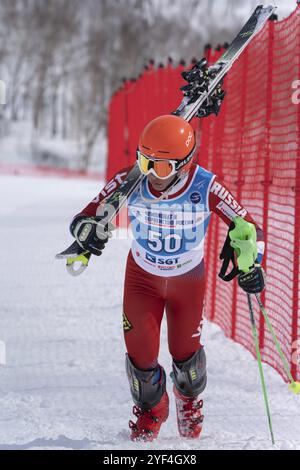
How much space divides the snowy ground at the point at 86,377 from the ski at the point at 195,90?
43.0 inches

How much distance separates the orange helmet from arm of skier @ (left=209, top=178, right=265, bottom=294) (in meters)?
0.25

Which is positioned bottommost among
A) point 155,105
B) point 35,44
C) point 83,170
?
point 83,170

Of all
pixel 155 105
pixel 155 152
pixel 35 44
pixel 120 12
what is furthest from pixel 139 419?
pixel 120 12

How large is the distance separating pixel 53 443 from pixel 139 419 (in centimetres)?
50

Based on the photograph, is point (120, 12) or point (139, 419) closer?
point (139, 419)

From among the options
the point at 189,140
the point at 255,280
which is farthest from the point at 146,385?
the point at 189,140

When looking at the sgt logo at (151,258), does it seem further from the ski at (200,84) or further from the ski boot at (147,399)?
the ski at (200,84)

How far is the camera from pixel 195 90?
4070 mm

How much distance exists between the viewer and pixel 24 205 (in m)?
16.4

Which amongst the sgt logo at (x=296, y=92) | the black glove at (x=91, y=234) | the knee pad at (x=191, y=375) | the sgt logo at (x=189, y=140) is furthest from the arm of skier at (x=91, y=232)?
the sgt logo at (x=296, y=92)

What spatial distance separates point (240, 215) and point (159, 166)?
1.70 feet

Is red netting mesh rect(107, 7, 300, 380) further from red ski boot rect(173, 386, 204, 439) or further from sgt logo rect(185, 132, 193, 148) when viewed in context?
sgt logo rect(185, 132, 193, 148)

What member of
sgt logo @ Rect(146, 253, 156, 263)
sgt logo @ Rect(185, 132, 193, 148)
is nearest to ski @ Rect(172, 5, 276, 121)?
sgt logo @ Rect(185, 132, 193, 148)

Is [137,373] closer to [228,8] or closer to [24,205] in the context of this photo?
[24,205]
